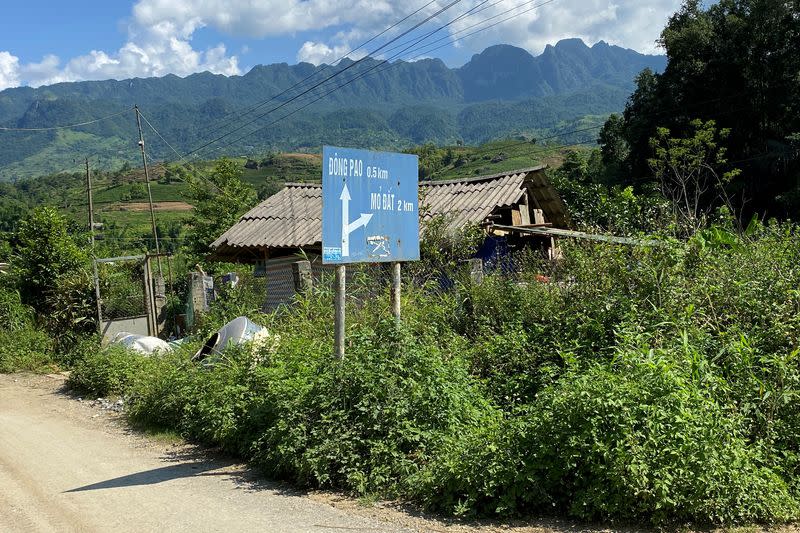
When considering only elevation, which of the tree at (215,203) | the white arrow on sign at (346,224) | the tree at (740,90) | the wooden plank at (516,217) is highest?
the tree at (740,90)

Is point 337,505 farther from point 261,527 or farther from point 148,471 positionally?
point 148,471

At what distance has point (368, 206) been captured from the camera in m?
6.96

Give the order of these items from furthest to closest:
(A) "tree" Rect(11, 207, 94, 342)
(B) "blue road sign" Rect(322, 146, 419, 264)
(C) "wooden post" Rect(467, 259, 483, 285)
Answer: (A) "tree" Rect(11, 207, 94, 342) < (C) "wooden post" Rect(467, 259, 483, 285) < (B) "blue road sign" Rect(322, 146, 419, 264)

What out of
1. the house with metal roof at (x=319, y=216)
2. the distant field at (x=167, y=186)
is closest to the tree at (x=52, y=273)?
the house with metal roof at (x=319, y=216)

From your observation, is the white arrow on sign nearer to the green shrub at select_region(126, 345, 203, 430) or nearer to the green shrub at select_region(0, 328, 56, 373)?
the green shrub at select_region(126, 345, 203, 430)

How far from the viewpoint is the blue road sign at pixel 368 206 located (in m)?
6.57

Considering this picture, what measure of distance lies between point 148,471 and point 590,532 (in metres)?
4.41

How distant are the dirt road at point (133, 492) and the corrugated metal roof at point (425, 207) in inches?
240

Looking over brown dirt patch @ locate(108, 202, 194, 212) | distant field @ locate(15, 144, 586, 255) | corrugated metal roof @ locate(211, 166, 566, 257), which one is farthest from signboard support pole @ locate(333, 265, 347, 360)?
brown dirt patch @ locate(108, 202, 194, 212)

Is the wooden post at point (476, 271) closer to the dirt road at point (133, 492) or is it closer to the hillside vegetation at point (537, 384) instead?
the hillside vegetation at point (537, 384)

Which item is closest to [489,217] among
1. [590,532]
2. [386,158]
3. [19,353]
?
[386,158]

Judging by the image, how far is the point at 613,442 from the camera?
480 cm

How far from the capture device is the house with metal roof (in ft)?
43.8

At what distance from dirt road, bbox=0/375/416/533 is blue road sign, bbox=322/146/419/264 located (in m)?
2.27
